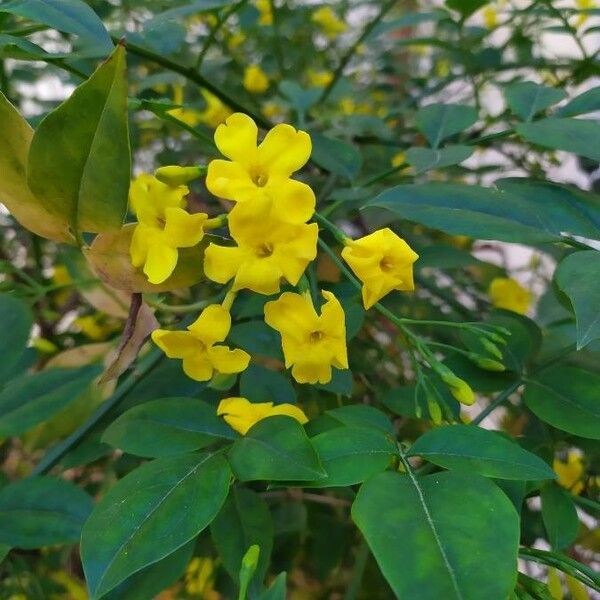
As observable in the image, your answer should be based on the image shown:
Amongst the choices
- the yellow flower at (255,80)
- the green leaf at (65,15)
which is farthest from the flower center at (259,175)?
the yellow flower at (255,80)

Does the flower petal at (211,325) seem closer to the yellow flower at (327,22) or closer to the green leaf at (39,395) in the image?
the green leaf at (39,395)

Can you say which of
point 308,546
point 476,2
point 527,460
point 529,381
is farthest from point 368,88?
point 527,460

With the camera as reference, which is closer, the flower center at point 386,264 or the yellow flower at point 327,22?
the flower center at point 386,264

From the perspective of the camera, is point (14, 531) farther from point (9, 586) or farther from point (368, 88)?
point (368, 88)

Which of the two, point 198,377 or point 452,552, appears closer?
point 452,552

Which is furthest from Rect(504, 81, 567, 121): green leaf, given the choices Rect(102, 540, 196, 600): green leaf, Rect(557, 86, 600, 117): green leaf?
Rect(102, 540, 196, 600): green leaf

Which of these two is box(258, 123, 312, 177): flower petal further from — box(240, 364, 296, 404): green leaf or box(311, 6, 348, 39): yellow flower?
box(311, 6, 348, 39): yellow flower
